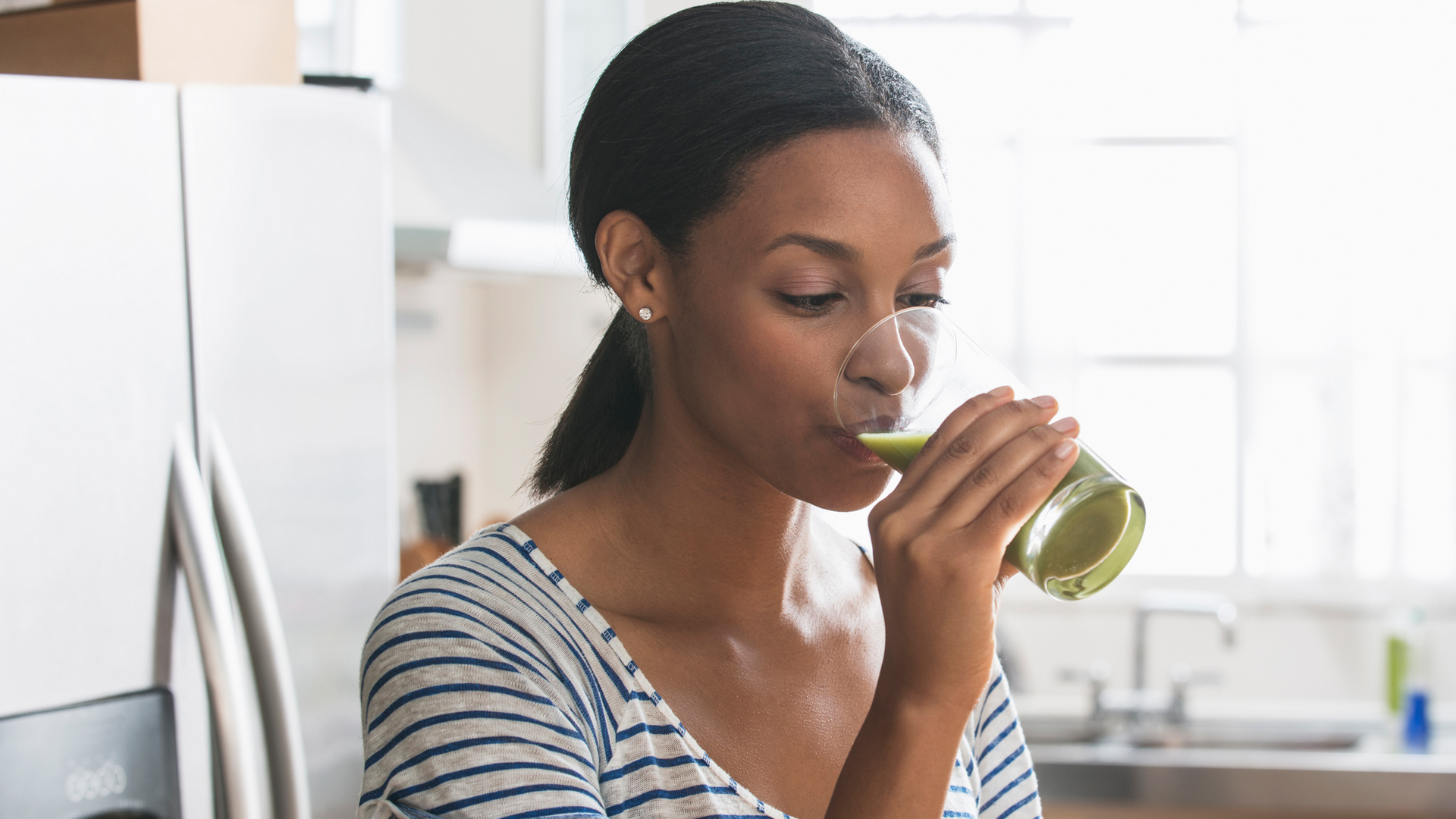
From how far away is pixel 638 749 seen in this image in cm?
82

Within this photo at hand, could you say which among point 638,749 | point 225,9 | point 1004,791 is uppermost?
point 225,9

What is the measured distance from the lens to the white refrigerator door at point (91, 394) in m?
0.86

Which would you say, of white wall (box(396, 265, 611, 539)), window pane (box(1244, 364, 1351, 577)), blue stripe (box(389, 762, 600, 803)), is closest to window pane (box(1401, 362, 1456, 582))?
window pane (box(1244, 364, 1351, 577))

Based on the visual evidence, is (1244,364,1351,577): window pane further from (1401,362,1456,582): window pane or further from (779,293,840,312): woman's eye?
(779,293,840,312): woman's eye

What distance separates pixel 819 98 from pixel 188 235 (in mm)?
569

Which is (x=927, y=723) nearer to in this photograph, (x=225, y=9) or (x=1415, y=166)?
(x=225, y=9)

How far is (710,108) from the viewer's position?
866 mm

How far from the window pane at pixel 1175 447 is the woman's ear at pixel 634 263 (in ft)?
11.0

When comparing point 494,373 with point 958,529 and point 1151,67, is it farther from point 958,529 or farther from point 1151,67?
point 958,529

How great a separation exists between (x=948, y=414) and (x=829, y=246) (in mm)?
132

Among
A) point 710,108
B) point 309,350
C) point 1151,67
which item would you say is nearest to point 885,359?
point 710,108

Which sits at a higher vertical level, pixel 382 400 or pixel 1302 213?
pixel 1302 213

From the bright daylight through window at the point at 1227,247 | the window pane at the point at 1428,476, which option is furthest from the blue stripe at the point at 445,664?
the window pane at the point at 1428,476

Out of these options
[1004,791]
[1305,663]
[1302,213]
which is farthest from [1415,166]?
[1004,791]
